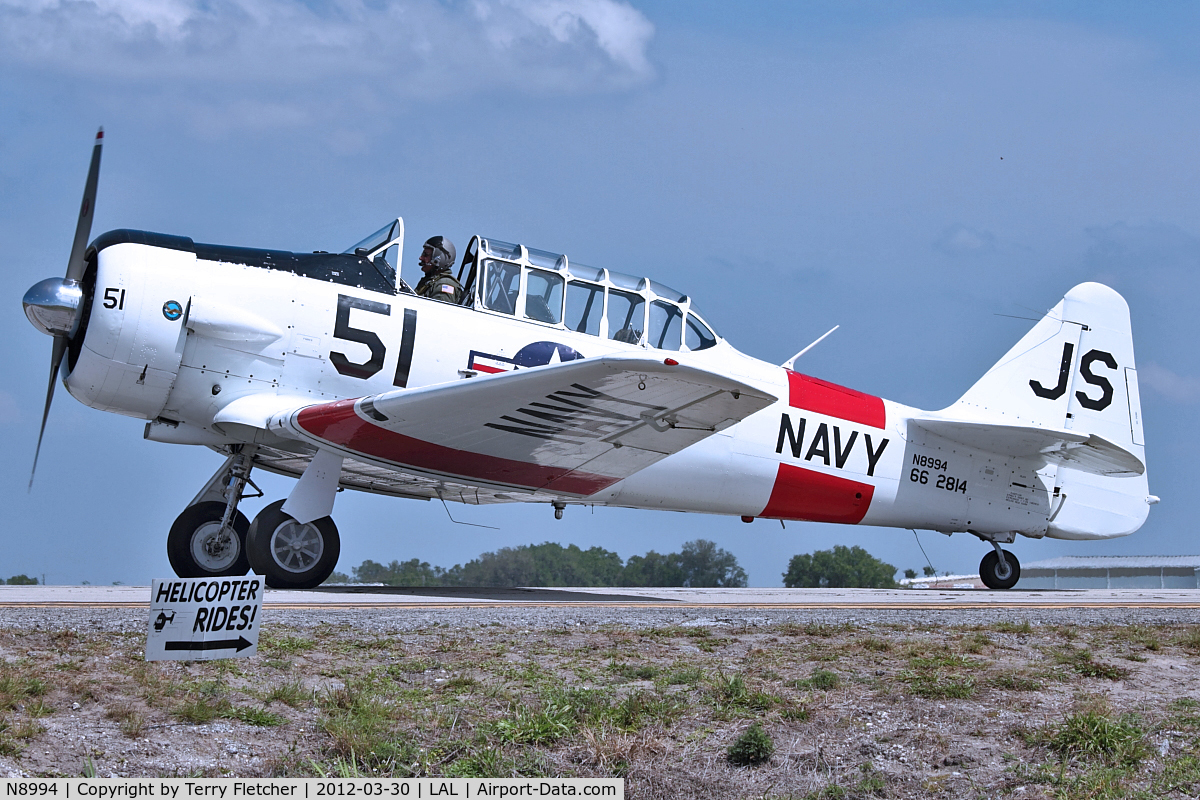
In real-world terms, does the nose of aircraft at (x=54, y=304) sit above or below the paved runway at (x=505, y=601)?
above

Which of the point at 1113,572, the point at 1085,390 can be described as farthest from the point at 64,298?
the point at 1113,572

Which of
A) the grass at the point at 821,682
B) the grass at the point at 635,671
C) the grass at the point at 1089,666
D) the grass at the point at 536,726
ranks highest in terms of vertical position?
the grass at the point at 1089,666

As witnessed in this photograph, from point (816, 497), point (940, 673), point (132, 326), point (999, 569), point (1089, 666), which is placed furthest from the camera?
point (999, 569)

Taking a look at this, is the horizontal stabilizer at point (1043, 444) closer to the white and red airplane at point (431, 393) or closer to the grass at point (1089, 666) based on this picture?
the white and red airplane at point (431, 393)

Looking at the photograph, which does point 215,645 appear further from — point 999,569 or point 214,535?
point 999,569

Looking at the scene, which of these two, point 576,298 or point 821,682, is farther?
point 576,298

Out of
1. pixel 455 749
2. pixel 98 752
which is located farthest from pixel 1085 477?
pixel 98 752

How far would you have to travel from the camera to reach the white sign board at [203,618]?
477 cm

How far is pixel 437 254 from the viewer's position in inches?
444

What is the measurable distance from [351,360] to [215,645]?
5659 mm

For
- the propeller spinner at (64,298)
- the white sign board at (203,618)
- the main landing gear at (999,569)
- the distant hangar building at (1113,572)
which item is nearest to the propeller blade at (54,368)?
the propeller spinner at (64,298)

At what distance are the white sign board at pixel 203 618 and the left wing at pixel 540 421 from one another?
3.23m

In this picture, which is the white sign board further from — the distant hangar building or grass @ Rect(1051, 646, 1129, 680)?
the distant hangar building

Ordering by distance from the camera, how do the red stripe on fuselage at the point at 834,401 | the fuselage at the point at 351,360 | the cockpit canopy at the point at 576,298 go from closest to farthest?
1. the fuselage at the point at 351,360
2. the cockpit canopy at the point at 576,298
3. the red stripe on fuselage at the point at 834,401
